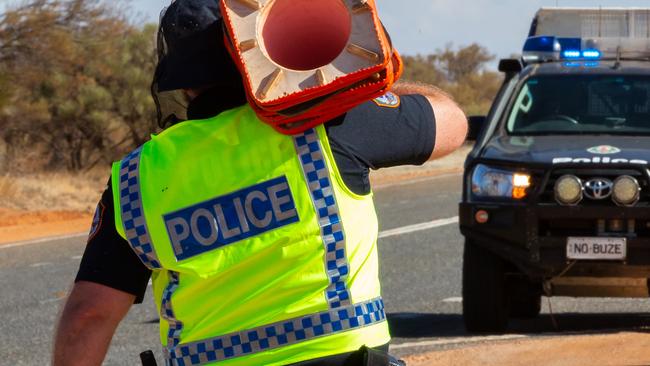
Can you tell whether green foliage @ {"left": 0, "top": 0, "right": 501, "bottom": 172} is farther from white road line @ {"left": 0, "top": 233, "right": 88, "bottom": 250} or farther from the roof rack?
the roof rack

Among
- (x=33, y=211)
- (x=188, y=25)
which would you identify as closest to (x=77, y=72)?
(x=33, y=211)

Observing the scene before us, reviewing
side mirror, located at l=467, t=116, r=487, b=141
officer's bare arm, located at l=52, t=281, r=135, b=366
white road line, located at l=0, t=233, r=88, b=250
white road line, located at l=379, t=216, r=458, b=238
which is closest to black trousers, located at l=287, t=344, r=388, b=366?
officer's bare arm, located at l=52, t=281, r=135, b=366

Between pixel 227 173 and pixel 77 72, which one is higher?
pixel 227 173

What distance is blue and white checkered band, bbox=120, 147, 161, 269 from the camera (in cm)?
259

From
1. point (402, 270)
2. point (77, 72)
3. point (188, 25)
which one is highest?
point (188, 25)

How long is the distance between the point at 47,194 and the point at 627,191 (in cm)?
1739

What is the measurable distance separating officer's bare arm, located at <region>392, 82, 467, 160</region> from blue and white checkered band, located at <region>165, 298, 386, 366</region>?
45cm

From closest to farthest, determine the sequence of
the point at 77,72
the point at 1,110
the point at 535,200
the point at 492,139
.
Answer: the point at 535,200 → the point at 492,139 → the point at 1,110 → the point at 77,72

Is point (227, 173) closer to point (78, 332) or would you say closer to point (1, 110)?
point (78, 332)

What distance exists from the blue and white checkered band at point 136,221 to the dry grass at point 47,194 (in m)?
20.5

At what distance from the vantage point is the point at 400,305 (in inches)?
421

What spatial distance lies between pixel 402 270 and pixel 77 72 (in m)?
20.3

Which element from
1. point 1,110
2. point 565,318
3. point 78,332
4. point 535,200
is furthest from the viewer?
point 1,110

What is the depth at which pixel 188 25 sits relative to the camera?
264 cm
